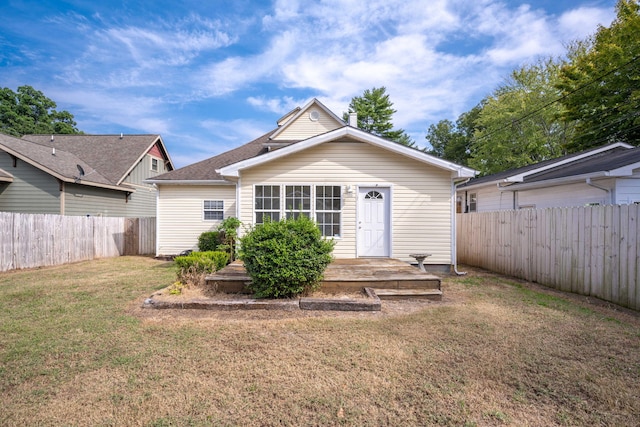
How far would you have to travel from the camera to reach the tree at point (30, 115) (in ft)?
104

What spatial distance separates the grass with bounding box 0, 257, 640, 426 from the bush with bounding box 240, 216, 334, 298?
0.66 metres

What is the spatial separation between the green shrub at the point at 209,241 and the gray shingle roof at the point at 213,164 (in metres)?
2.21

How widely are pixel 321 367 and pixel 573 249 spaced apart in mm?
6001

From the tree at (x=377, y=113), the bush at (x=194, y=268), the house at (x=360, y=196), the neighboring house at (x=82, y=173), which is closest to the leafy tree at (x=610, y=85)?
the house at (x=360, y=196)

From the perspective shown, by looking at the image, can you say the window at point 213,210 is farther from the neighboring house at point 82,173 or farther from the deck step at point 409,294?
the deck step at point 409,294

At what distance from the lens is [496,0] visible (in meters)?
10.4

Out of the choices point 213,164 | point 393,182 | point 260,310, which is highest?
point 213,164

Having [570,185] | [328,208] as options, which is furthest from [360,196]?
[570,185]

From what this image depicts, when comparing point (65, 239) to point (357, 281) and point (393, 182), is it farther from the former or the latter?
point (393, 182)

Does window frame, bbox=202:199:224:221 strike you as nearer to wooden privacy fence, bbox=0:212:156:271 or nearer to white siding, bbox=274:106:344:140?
wooden privacy fence, bbox=0:212:156:271

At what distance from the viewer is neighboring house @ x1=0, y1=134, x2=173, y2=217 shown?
493 inches

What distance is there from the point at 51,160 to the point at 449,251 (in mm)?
16163

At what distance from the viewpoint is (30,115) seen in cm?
3394

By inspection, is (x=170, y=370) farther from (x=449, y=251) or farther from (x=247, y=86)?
(x=247, y=86)
